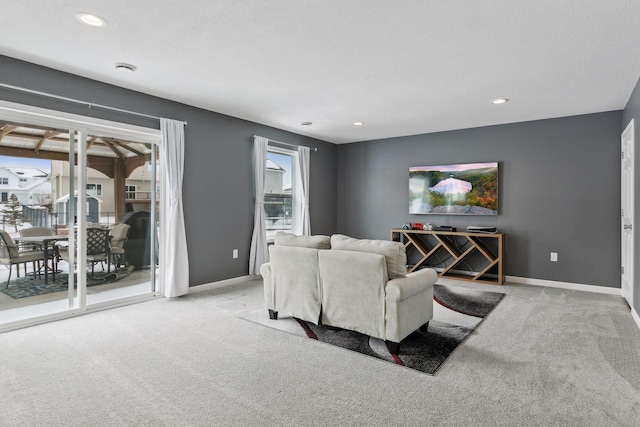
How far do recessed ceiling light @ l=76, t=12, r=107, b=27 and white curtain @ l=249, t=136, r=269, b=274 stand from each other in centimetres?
287

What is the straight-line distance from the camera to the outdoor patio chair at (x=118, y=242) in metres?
4.01

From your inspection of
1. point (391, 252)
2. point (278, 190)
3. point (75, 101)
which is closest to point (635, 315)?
point (391, 252)

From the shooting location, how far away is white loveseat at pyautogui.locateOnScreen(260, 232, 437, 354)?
2.73 m

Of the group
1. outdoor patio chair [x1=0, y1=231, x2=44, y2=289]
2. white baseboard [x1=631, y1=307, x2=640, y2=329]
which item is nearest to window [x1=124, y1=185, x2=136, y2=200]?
outdoor patio chair [x1=0, y1=231, x2=44, y2=289]

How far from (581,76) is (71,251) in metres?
5.19

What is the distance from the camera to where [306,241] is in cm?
323

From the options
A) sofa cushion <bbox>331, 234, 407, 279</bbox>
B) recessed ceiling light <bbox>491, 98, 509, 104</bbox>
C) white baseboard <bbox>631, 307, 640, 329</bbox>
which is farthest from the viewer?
recessed ceiling light <bbox>491, 98, 509, 104</bbox>

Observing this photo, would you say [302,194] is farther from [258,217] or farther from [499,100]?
[499,100]

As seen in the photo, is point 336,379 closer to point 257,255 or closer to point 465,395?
point 465,395

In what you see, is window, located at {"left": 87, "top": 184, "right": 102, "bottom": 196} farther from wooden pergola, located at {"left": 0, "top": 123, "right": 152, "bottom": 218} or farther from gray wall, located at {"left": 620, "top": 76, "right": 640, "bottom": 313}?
gray wall, located at {"left": 620, "top": 76, "right": 640, "bottom": 313}

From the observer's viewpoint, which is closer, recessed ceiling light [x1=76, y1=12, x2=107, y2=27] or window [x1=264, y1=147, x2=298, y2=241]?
recessed ceiling light [x1=76, y1=12, x2=107, y2=27]

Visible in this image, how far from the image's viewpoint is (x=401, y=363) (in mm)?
2561

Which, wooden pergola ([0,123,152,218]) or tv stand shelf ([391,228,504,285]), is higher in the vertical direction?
wooden pergola ([0,123,152,218])

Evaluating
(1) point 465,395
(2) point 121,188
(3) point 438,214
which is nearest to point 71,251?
(2) point 121,188
